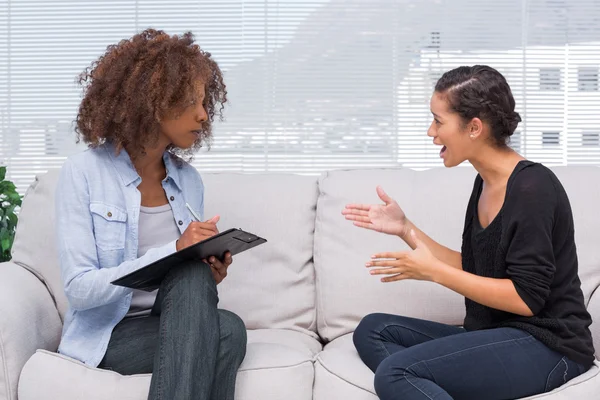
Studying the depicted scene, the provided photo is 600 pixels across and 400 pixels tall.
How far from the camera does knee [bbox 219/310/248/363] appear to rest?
1895 millimetres

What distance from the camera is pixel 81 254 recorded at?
1940 millimetres

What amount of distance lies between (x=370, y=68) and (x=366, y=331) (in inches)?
65.6

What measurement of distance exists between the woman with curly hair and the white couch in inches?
10.3

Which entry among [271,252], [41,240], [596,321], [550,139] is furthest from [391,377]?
[550,139]

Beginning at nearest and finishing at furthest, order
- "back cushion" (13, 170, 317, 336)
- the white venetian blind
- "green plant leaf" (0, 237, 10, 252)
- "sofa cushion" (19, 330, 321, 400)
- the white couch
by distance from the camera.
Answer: "sofa cushion" (19, 330, 321, 400), the white couch, "back cushion" (13, 170, 317, 336), "green plant leaf" (0, 237, 10, 252), the white venetian blind

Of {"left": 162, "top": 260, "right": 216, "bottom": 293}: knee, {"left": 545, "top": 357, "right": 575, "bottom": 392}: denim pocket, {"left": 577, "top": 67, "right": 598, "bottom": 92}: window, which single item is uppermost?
{"left": 577, "top": 67, "right": 598, "bottom": 92}: window

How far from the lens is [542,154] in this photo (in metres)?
3.46

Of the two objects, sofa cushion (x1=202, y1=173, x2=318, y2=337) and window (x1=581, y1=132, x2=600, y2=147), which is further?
window (x1=581, y1=132, x2=600, y2=147)

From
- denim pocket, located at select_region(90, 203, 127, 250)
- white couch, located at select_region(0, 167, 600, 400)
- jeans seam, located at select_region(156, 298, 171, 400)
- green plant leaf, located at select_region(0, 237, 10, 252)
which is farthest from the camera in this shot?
green plant leaf, located at select_region(0, 237, 10, 252)

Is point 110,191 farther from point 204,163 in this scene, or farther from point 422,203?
point 204,163

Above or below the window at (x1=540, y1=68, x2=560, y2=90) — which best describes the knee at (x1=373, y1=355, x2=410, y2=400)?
below

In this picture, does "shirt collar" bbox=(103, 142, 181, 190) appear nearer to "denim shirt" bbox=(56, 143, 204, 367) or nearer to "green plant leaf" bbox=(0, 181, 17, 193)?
"denim shirt" bbox=(56, 143, 204, 367)

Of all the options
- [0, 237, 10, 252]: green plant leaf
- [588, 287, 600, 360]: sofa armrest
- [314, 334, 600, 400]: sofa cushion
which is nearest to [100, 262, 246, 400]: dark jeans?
[314, 334, 600, 400]: sofa cushion

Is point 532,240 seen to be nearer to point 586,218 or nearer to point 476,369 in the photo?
point 476,369
